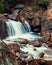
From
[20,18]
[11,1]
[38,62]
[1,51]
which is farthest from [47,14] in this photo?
[1,51]

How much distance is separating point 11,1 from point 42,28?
929 cm

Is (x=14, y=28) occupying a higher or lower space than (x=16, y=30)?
higher

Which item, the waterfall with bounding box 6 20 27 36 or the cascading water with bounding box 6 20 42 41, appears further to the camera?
the waterfall with bounding box 6 20 27 36

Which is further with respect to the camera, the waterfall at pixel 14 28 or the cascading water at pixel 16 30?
the waterfall at pixel 14 28

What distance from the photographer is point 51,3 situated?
2452 cm

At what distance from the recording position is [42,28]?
22.5m

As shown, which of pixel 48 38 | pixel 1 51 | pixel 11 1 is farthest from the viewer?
pixel 11 1

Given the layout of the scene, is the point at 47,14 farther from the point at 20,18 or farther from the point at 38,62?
the point at 38,62

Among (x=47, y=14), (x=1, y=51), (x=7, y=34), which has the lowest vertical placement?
(x=7, y=34)

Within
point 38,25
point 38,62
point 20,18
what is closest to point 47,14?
point 38,25

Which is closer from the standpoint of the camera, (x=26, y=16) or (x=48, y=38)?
(x=48, y=38)

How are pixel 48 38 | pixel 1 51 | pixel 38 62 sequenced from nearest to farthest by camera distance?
pixel 1 51
pixel 38 62
pixel 48 38

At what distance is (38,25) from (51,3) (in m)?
3.13

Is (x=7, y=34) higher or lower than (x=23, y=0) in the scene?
lower
